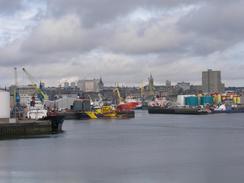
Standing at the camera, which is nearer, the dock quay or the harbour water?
the harbour water

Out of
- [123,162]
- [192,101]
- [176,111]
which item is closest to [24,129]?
[123,162]

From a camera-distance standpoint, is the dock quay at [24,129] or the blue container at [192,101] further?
the blue container at [192,101]

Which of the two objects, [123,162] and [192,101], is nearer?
[123,162]

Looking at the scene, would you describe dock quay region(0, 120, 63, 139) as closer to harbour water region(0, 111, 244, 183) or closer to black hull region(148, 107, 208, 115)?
harbour water region(0, 111, 244, 183)

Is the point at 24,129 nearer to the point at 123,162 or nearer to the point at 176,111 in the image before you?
the point at 123,162

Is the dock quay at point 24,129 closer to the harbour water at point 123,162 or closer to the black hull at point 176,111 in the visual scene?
the harbour water at point 123,162

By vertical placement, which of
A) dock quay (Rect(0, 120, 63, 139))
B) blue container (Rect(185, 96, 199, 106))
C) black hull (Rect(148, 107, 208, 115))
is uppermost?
blue container (Rect(185, 96, 199, 106))

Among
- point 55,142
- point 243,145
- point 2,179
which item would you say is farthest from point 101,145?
point 2,179

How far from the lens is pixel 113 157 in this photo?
115 feet

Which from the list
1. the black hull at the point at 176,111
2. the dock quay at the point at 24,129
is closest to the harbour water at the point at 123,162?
the dock quay at the point at 24,129

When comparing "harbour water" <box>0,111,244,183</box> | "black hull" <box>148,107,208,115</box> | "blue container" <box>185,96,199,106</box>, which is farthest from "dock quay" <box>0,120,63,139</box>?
"blue container" <box>185,96,199,106</box>

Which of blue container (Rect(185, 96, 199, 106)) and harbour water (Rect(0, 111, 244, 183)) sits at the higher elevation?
blue container (Rect(185, 96, 199, 106))

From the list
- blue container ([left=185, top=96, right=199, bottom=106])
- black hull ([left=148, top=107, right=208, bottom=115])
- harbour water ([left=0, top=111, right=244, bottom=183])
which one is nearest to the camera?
harbour water ([left=0, top=111, right=244, bottom=183])

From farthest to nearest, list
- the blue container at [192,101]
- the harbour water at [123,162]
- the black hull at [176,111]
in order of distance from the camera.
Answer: the blue container at [192,101], the black hull at [176,111], the harbour water at [123,162]
